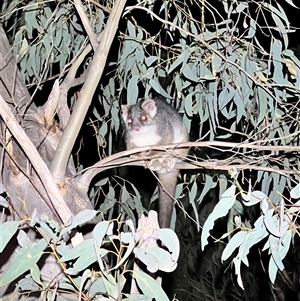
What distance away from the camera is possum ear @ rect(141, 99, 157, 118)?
12.5 feet

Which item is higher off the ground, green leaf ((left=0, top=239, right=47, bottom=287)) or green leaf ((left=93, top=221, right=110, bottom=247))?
green leaf ((left=0, top=239, right=47, bottom=287))

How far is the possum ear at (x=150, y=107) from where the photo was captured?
12.5 ft

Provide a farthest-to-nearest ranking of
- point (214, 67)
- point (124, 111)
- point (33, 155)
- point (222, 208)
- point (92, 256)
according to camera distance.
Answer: point (124, 111) → point (214, 67) → point (33, 155) → point (222, 208) → point (92, 256)

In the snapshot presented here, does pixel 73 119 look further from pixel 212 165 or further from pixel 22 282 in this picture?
pixel 22 282

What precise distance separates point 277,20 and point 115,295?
1.52 metres

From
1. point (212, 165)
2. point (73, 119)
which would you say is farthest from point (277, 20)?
point (73, 119)

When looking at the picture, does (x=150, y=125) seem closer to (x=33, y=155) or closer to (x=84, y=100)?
(x=84, y=100)

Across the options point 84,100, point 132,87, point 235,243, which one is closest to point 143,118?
point 132,87

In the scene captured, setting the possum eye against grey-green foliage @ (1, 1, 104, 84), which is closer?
grey-green foliage @ (1, 1, 104, 84)

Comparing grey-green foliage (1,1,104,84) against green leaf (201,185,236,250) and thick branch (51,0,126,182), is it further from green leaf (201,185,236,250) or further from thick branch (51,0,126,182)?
green leaf (201,185,236,250)

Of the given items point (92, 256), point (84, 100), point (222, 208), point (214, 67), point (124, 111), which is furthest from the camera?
point (124, 111)

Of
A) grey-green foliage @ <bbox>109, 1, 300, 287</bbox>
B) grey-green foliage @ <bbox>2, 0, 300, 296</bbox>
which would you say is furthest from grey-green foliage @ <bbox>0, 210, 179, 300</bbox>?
grey-green foliage @ <bbox>109, 1, 300, 287</bbox>

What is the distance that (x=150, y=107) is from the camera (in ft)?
12.6

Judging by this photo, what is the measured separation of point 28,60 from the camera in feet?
10.6
